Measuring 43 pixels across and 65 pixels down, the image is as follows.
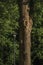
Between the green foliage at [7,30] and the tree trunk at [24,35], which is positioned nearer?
the tree trunk at [24,35]

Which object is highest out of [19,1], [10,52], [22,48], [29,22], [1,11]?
[19,1]

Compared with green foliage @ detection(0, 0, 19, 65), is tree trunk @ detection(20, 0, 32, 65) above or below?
above

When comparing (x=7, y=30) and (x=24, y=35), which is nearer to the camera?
(x=24, y=35)

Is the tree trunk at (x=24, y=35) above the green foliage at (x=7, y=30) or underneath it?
above

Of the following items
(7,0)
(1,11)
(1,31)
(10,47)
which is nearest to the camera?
(7,0)

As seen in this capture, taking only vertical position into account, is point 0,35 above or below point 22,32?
below

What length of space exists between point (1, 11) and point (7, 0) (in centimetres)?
1967

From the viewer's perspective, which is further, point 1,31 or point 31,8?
point 1,31

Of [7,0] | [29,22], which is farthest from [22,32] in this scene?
[7,0]

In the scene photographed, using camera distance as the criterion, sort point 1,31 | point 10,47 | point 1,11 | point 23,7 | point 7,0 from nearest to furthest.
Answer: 1. point 23,7
2. point 7,0
3. point 1,11
4. point 1,31
5. point 10,47

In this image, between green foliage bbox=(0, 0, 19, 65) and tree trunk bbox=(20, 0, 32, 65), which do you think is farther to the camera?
green foliage bbox=(0, 0, 19, 65)

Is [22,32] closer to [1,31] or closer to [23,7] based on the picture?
[23,7]

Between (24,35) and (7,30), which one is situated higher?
(24,35)

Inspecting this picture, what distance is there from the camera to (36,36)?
1684 inches
